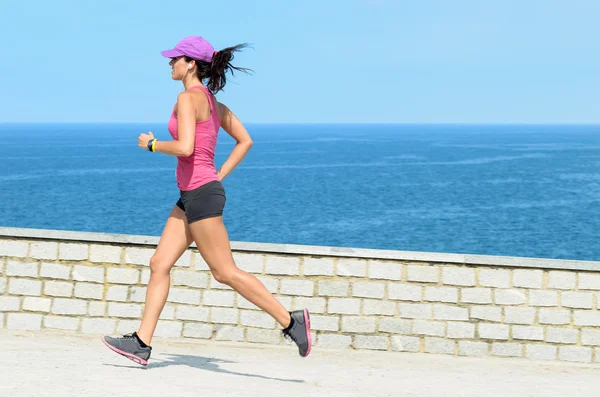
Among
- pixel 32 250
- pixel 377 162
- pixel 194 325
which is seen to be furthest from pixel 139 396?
pixel 377 162

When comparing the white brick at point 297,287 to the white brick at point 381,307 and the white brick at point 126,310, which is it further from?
the white brick at point 126,310

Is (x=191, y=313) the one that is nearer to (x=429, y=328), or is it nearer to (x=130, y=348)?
(x=429, y=328)

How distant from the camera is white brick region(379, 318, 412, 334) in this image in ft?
24.1

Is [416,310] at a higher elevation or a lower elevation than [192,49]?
lower

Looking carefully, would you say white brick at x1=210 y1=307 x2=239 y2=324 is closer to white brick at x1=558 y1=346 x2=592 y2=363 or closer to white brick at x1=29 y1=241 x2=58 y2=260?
white brick at x1=29 y1=241 x2=58 y2=260

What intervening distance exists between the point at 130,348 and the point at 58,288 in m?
2.47

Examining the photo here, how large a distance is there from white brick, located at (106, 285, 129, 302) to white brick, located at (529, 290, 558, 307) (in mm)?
3355

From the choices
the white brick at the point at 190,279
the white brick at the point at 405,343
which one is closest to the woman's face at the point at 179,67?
the white brick at the point at 190,279

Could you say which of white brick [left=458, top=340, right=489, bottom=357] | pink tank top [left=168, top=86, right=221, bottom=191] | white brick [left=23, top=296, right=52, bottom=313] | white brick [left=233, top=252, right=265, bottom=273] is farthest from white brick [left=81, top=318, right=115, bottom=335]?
white brick [left=458, top=340, right=489, bottom=357]

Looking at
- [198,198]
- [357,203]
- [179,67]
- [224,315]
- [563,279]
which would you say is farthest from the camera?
[357,203]

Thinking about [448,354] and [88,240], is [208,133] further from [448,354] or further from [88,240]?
Answer: [448,354]

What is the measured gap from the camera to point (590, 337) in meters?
7.27

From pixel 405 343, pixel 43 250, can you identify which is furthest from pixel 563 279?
pixel 43 250

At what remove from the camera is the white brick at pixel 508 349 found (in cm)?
732
